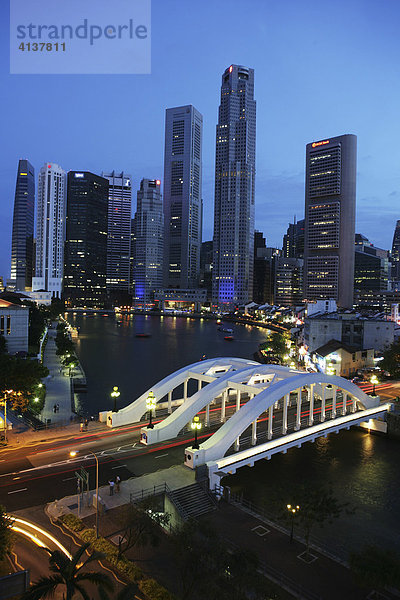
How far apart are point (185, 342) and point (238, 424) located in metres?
102

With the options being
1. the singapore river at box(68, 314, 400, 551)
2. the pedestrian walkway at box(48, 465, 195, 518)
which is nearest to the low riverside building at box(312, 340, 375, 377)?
→ the singapore river at box(68, 314, 400, 551)

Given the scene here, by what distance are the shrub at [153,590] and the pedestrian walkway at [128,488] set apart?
6.21 m

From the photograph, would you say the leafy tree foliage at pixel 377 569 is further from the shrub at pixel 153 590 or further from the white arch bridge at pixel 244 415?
the white arch bridge at pixel 244 415

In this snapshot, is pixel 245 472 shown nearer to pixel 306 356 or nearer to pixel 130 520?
pixel 130 520

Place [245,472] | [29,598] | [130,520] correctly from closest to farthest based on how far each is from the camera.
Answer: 1. [29,598]
2. [130,520]
3. [245,472]

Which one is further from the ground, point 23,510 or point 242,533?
point 23,510

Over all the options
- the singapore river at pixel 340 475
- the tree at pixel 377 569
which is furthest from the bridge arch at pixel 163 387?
the tree at pixel 377 569

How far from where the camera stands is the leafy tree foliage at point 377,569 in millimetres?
16625

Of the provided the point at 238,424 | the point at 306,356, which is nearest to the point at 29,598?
the point at 238,424

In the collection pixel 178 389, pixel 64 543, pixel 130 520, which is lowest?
pixel 178 389

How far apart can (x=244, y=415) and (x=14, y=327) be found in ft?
143

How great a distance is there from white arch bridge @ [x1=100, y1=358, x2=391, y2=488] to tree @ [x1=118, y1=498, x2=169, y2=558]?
7179mm

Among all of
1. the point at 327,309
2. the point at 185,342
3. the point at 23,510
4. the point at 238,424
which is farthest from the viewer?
the point at 185,342

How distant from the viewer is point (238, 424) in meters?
29.5
